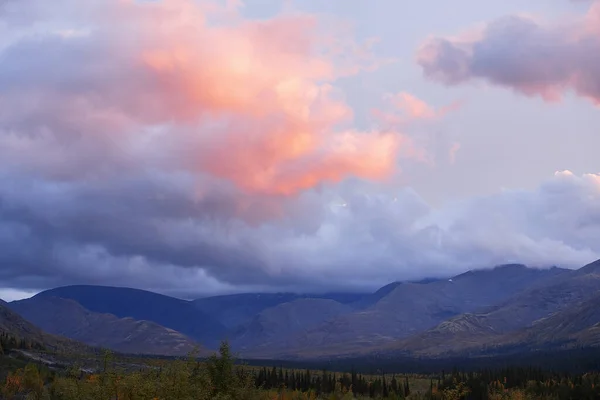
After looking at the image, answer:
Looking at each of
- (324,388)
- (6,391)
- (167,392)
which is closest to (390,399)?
(324,388)

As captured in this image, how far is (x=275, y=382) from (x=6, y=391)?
113 m

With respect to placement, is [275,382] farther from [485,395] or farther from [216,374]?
[216,374]

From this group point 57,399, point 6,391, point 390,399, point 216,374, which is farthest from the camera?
point 390,399

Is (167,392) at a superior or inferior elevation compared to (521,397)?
superior

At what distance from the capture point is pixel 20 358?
195 m

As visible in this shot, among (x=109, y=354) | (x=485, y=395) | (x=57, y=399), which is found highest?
(x=109, y=354)

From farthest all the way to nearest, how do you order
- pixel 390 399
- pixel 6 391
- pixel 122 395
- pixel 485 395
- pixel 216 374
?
→ pixel 485 395, pixel 390 399, pixel 6 391, pixel 216 374, pixel 122 395

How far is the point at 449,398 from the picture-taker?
174m

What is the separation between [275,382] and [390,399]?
1670 inches

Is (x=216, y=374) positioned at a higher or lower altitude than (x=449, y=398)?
higher

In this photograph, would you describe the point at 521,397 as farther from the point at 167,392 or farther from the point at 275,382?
the point at 167,392

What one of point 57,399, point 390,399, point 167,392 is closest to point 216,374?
point 167,392

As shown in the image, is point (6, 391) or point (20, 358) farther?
point (20, 358)

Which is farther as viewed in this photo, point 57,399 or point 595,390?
point 595,390
